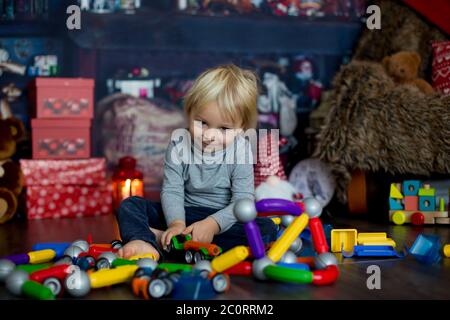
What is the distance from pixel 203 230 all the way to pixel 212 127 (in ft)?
0.69

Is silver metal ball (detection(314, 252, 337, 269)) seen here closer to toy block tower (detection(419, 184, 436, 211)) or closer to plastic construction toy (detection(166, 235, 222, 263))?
plastic construction toy (detection(166, 235, 222, 263))

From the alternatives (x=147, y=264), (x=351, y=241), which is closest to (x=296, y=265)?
(x=147, y=264)

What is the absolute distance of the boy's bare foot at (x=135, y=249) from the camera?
121 cm

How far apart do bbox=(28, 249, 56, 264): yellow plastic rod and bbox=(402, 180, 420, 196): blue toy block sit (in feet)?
3.73

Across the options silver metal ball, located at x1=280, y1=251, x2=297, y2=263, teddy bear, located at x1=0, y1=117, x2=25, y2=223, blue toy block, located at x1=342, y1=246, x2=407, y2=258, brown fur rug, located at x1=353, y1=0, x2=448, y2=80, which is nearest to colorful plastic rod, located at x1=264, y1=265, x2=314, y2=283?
silver metal ball, located at x1=280, y1=251, x2=297, y2=263

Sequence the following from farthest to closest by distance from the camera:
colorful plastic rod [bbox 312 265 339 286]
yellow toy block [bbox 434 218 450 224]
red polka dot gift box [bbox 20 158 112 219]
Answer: red polka dot gift box [bbox 20 158 112 219], yellow toy block [bbox 434 218 450 224], colorful plastic rod [bbox 312 265 339 286]

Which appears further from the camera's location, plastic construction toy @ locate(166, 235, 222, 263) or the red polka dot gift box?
the red polka dot gift box

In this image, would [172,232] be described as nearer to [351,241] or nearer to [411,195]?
[351,241]

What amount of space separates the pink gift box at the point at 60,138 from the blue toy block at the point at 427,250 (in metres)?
1.30

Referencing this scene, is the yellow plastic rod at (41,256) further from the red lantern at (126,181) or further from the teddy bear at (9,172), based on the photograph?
the red lantern at (126,181)

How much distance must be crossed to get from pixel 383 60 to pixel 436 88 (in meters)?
0.23

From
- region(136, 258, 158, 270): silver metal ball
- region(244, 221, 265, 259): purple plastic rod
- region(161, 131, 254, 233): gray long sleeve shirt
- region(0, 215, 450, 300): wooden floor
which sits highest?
region(161, 131, 254, 233): gray long sleeve shirt

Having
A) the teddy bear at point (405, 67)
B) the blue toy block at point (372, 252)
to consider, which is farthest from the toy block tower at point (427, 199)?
the blue toy block at point (372, 252)

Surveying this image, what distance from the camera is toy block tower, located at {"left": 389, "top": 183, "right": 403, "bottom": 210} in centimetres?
→ 198
